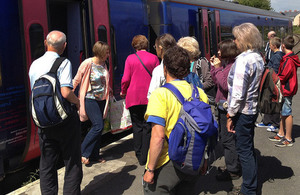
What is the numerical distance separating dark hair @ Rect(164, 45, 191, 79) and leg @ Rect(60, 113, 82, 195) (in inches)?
49.6

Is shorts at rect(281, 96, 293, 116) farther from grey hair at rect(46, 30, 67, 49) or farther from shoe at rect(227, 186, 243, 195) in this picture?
grey hair at rect(46, 30, 67, 49)

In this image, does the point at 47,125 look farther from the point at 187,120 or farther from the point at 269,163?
the point at 269,163

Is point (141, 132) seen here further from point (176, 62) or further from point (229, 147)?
point (176, 62)

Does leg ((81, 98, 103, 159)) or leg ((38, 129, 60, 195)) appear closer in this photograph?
leg ((38, 129, 60, 195))

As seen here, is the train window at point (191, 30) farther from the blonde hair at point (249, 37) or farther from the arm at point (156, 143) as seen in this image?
the arm at point (156, 143)

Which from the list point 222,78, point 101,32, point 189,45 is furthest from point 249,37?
point 101,32

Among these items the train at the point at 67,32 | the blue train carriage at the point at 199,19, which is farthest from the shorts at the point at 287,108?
the blue train carriage at the point at 199,19

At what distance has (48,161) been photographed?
10.4 feet

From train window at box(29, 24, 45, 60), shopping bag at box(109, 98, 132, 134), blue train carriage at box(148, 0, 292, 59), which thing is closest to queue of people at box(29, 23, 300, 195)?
shopping bag at box(109, 98, 132, 134)

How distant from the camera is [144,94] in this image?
4480mm

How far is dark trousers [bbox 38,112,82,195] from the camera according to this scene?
3.11 metres

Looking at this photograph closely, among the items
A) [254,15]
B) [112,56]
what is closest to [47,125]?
[112,56]

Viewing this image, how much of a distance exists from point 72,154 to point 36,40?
183 cm

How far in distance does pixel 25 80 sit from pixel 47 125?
1.45 meters
